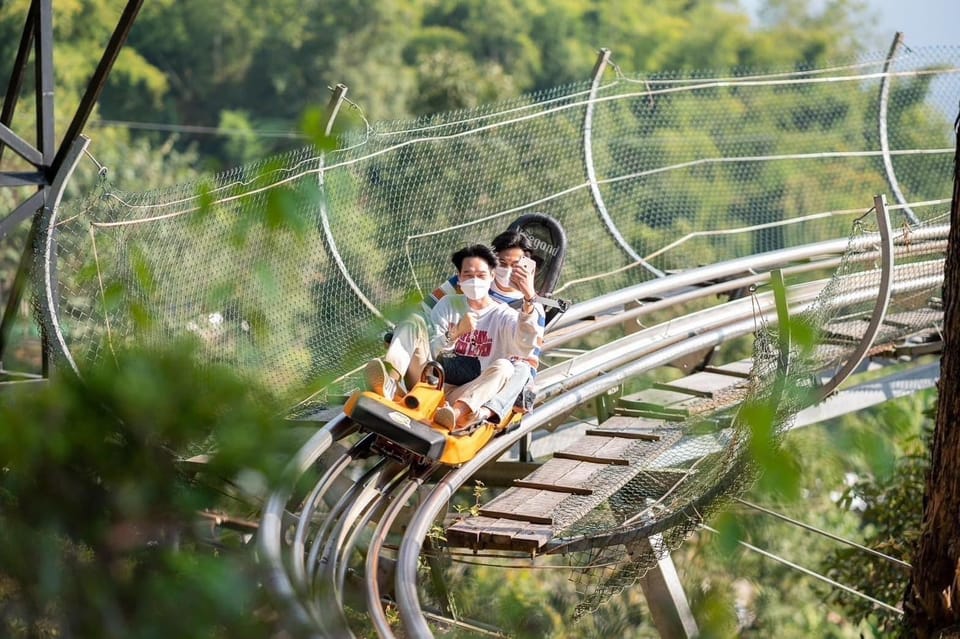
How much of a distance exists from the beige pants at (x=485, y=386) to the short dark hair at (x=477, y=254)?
1.11 feet

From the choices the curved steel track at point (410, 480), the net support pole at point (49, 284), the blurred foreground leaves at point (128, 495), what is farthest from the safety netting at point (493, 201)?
the curved steel track at point (410, 480)

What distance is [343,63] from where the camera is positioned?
45.2 metres

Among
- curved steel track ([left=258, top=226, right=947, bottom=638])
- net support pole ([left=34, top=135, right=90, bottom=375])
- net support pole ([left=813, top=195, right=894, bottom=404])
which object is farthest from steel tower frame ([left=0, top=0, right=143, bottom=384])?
net support pole ([left=813, top=195, right=894, bottom=404])

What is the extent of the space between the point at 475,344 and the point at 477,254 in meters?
0.32

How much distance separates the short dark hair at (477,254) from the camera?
13.5 feet

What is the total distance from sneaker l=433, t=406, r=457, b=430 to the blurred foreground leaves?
2.35m

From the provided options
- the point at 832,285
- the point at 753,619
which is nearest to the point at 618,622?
the point at 753,619

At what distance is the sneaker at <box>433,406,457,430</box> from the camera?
381 centimetres

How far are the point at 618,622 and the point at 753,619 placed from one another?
4.70ft

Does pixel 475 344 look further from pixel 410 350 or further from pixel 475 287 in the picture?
pixel 410 350

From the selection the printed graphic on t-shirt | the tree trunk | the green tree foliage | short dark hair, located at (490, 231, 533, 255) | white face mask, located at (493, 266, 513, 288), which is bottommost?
the tree trunk

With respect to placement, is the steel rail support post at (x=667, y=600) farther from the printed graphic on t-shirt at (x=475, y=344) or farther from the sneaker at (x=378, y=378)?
the sneaker at (x=378, y=378)

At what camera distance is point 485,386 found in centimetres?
395

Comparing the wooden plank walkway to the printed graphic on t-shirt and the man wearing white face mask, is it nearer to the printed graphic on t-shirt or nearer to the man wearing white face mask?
the man wearing white face mask
